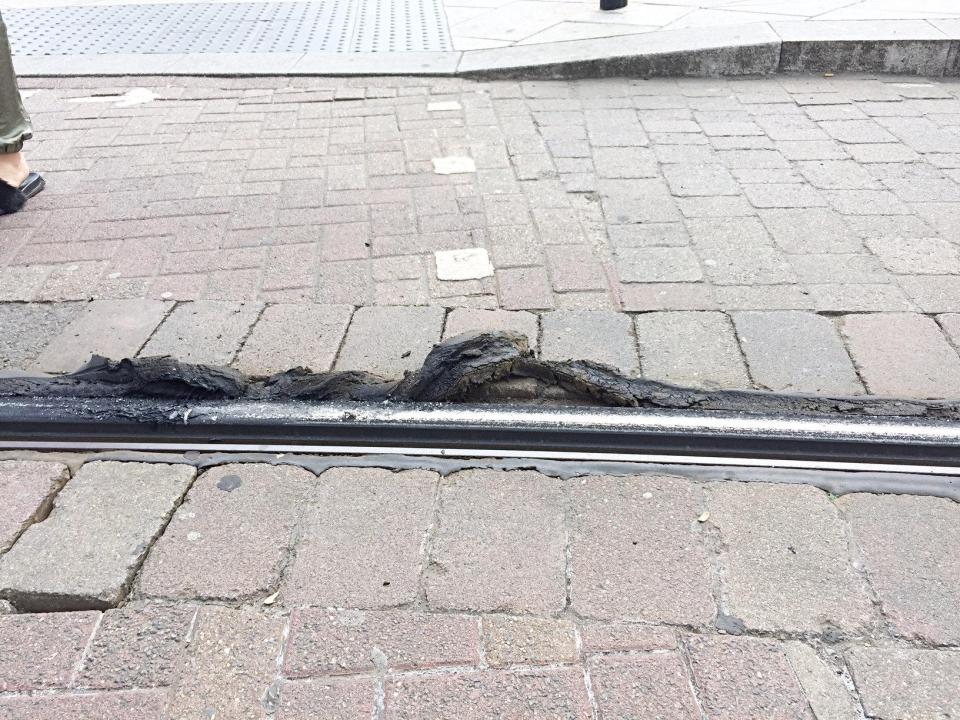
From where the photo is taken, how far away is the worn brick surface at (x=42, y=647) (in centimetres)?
168

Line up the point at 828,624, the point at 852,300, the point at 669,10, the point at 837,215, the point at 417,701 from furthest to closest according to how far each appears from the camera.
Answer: the point at 669,10 < the point at 837,215 < the point at 852,300 < the point at 828,624 < the point at 417,701

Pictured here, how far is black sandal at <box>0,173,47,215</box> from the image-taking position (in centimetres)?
382

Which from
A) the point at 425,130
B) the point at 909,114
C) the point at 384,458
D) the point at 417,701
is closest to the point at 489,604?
the point at 417,701

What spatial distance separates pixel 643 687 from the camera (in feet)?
5.35

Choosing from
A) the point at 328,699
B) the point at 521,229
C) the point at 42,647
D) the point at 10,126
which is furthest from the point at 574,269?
the point at 10,126

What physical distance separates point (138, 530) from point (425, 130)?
3.25 metres

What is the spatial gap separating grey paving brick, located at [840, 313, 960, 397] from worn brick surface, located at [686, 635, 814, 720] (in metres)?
1.14

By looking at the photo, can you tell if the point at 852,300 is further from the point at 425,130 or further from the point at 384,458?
the point at 425,130

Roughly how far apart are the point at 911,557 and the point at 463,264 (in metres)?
1.95

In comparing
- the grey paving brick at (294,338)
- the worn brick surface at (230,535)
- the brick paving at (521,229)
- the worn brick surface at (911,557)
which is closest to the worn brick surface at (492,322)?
the brick paving at (521,229)

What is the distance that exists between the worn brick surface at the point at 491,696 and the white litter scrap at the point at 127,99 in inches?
189

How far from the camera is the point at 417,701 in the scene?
162 centimetres

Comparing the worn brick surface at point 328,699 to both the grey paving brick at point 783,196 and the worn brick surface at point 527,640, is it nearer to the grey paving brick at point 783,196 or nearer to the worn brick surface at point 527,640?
the worn brick surface at point 527,640

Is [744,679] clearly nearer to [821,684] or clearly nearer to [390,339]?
[821,684]
